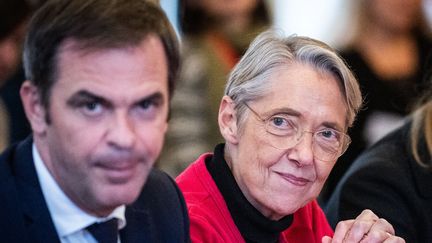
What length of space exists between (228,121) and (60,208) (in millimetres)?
694

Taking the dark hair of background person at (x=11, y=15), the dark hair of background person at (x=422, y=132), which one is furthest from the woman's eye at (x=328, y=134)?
the dark hair of background person at (x=11, y=15)

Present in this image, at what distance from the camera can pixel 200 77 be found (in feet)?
11.1

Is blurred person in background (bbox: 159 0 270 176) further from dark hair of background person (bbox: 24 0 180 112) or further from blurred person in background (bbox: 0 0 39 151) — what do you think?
dark hair of background person (bbox: 24 0 180 112)

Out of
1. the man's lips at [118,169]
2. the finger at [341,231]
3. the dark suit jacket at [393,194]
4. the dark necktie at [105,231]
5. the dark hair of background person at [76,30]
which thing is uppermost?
the dark hair of background person at [76,30]

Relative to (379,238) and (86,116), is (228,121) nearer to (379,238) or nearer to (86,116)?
(379,238)

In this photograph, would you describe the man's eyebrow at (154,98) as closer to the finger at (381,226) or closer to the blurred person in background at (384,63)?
the finger at (381,226)

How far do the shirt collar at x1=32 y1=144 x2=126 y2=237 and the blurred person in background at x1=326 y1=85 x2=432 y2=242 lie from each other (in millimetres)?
1072

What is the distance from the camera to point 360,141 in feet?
11.3

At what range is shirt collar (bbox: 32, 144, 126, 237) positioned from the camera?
66.2 inches

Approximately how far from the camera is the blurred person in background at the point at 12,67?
313 centimetres

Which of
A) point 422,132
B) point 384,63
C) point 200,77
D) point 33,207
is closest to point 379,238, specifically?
point 422,132

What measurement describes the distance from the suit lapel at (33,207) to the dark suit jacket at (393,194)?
1124mm

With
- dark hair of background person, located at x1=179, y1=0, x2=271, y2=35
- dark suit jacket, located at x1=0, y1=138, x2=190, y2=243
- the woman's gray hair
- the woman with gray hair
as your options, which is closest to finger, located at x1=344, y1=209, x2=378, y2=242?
the woman with gray hair

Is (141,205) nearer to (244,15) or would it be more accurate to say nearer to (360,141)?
(360,141)
